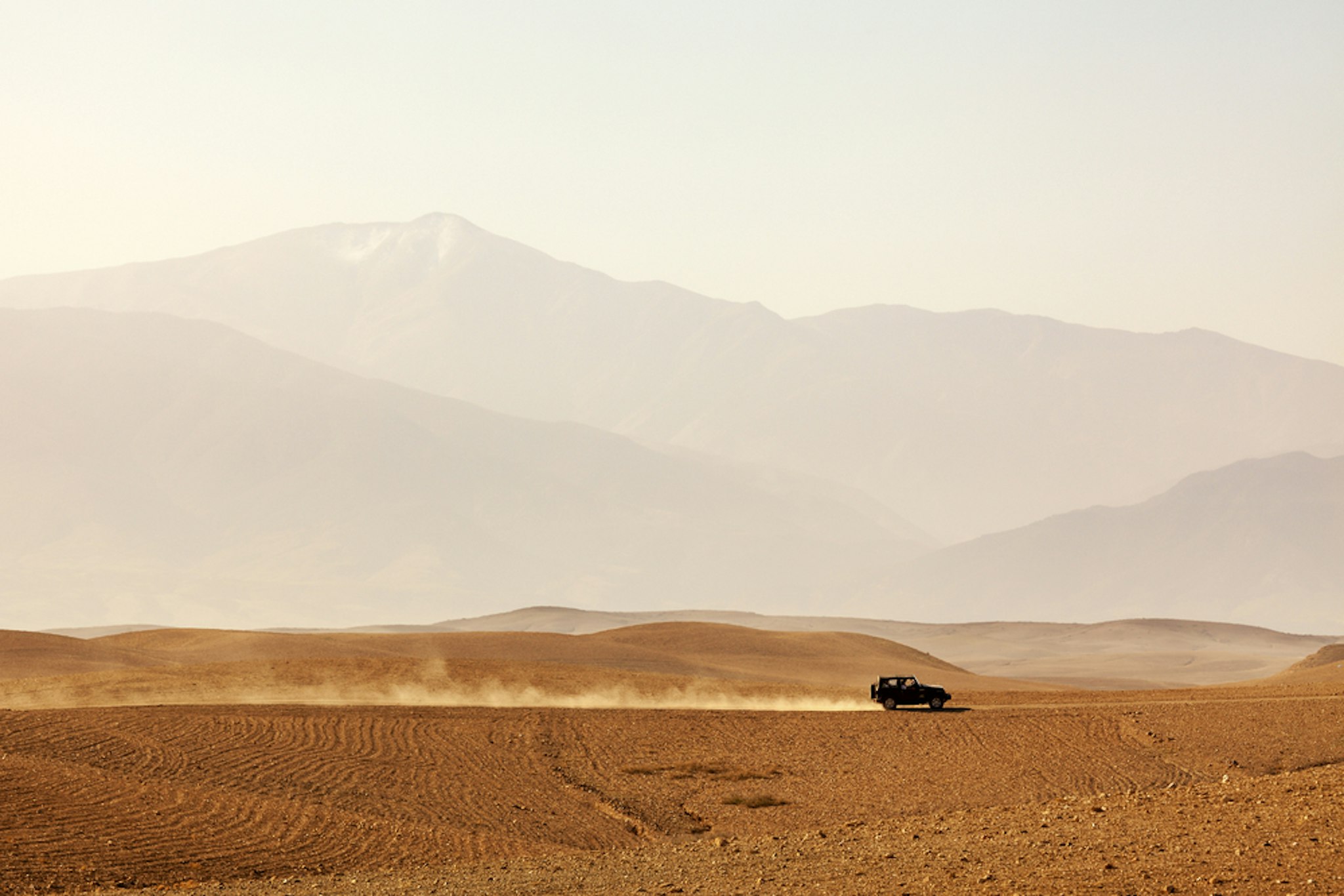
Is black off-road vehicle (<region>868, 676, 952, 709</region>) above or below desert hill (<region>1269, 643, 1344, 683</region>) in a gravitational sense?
below

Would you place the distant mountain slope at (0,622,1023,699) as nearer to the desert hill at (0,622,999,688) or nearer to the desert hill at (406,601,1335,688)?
the desert hill at (0,622,999,688)

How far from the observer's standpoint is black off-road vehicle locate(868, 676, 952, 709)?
41.8m

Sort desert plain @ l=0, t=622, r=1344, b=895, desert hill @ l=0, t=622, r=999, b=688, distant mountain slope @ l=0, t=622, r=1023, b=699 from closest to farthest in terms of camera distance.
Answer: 1. desert plain @ l=0, t=622, r=1344, b=895
2. distant mountain slope @ l=0, t=622, r=1023, b=699
3. desert hill @ l=0, t=622, r=999, b=688

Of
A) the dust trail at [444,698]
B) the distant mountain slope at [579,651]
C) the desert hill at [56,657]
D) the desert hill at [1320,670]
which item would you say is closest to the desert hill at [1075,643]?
the desert hill at [1320,670]

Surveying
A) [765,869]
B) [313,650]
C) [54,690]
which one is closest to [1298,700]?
[765,869]

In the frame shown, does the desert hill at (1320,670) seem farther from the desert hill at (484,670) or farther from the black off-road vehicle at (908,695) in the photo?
the black off-road vehicle at (908,695)

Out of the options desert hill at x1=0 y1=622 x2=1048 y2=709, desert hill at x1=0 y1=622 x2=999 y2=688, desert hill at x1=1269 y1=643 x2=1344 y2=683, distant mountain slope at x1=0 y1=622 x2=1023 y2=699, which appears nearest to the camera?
desert hill at x1=0 y1=622 x2=1048 y2=709

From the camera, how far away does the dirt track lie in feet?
63.7

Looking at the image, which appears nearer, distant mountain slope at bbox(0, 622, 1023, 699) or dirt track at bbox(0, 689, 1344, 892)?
dirt track at bbox(0, 689, 1344, 892)

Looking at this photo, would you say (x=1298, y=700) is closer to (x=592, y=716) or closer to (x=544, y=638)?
(x=592, y=716)

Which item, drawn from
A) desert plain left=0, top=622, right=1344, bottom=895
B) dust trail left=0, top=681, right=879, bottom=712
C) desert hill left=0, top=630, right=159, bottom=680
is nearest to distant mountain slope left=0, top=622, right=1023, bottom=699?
desert hill left=0, top=630, right=159, bottom=680

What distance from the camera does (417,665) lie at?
173 feet

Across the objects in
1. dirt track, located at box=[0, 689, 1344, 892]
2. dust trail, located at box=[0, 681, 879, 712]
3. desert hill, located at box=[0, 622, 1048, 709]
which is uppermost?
desert hill, located at box=[0, 622, 1048, 709]

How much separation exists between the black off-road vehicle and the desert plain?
1.62 feet
